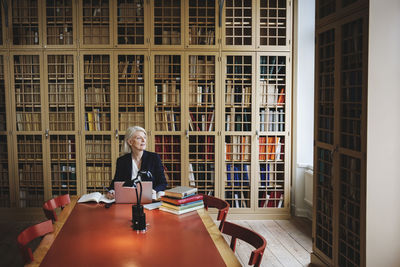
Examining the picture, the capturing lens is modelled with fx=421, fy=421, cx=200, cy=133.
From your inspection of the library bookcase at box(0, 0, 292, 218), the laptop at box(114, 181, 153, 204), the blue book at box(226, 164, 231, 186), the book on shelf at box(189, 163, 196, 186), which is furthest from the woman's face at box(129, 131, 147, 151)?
the blue book at box(226, 164, 231, 186)

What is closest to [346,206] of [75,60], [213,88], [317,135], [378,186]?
[378,186]

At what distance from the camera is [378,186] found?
3.33 meters

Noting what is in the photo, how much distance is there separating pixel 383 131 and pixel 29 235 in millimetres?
2699

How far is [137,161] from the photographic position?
14.8ft

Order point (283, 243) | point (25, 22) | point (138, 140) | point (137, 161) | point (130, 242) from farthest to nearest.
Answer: point (25, 22)
point (283, 243)
point (137, 161)
point (138, 140)
point (130, 242)

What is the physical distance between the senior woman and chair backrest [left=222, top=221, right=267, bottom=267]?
164 centimetres

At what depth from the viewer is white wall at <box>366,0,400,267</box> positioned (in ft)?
10.7

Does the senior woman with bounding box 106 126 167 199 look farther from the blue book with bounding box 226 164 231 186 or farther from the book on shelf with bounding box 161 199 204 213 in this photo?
the blue book with bounding box 226 164 231 186

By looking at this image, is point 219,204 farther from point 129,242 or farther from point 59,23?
point 59,23

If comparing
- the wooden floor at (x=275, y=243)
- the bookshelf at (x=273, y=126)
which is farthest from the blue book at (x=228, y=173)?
the wooden floor at (x=275, y=243)

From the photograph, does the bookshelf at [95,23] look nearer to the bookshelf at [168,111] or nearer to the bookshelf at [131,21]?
the bookshelf at [131,21]

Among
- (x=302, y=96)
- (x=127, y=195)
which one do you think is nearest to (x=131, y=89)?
(x=302, y=96)

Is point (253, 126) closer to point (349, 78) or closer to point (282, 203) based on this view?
point (282, 203)

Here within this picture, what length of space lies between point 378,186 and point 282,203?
9.60ft
